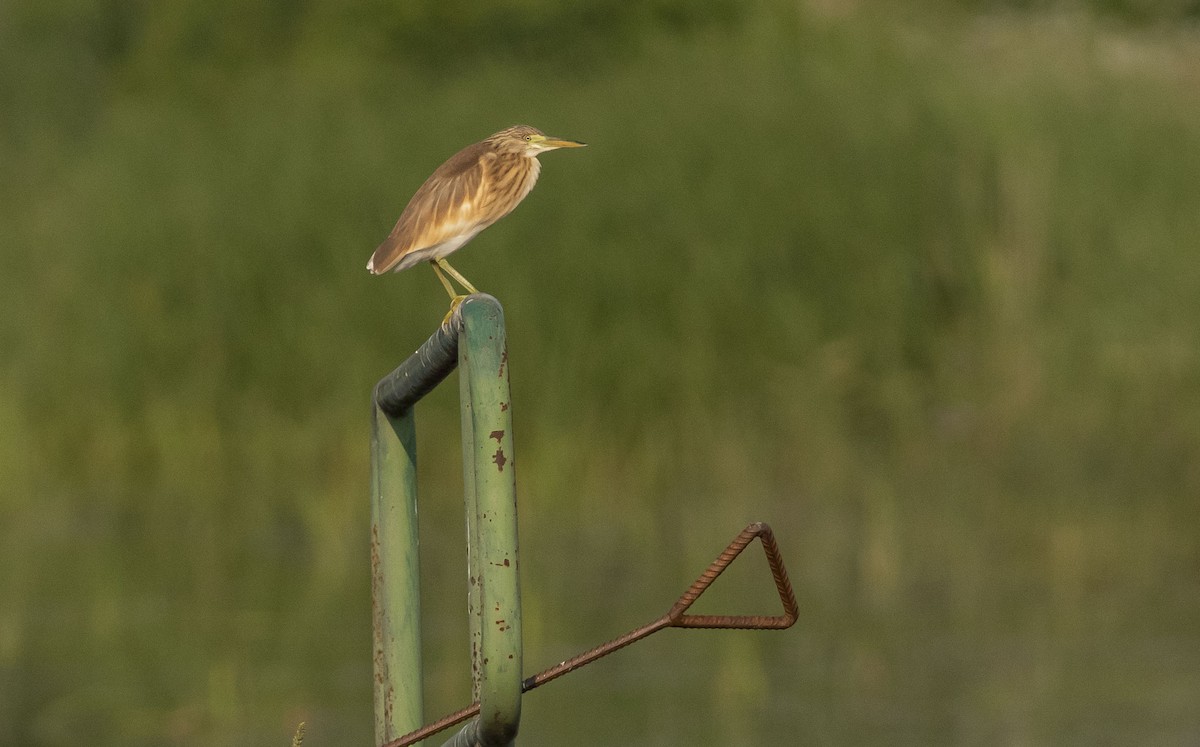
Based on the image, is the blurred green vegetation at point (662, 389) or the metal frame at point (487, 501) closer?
the metal frame at point (487, 501)

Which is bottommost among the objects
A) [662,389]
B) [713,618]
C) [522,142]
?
[662,389]

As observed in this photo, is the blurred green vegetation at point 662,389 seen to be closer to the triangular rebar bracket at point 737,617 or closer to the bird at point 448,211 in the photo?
the bird at point 448,211

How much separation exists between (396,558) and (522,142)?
1710mm

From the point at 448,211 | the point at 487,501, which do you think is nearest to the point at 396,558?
the point at 487,501

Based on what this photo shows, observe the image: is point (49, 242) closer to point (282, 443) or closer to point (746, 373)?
Answer: point (282, 443)

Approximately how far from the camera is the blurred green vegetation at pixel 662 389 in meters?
8.43

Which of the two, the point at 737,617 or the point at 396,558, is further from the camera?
the point at 396,558

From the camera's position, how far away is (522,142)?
415 cm

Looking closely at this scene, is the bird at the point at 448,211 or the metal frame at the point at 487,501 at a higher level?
the bird at the point at 448,211

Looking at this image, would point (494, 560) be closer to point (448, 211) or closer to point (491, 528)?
point (491, 528)

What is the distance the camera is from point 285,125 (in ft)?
38.6

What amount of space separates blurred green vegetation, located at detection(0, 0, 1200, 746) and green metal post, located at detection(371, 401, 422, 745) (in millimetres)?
5130

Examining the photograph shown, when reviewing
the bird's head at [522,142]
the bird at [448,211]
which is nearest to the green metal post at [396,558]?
the bird at [448,211]

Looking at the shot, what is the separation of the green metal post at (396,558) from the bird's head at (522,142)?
1538 millimetres
